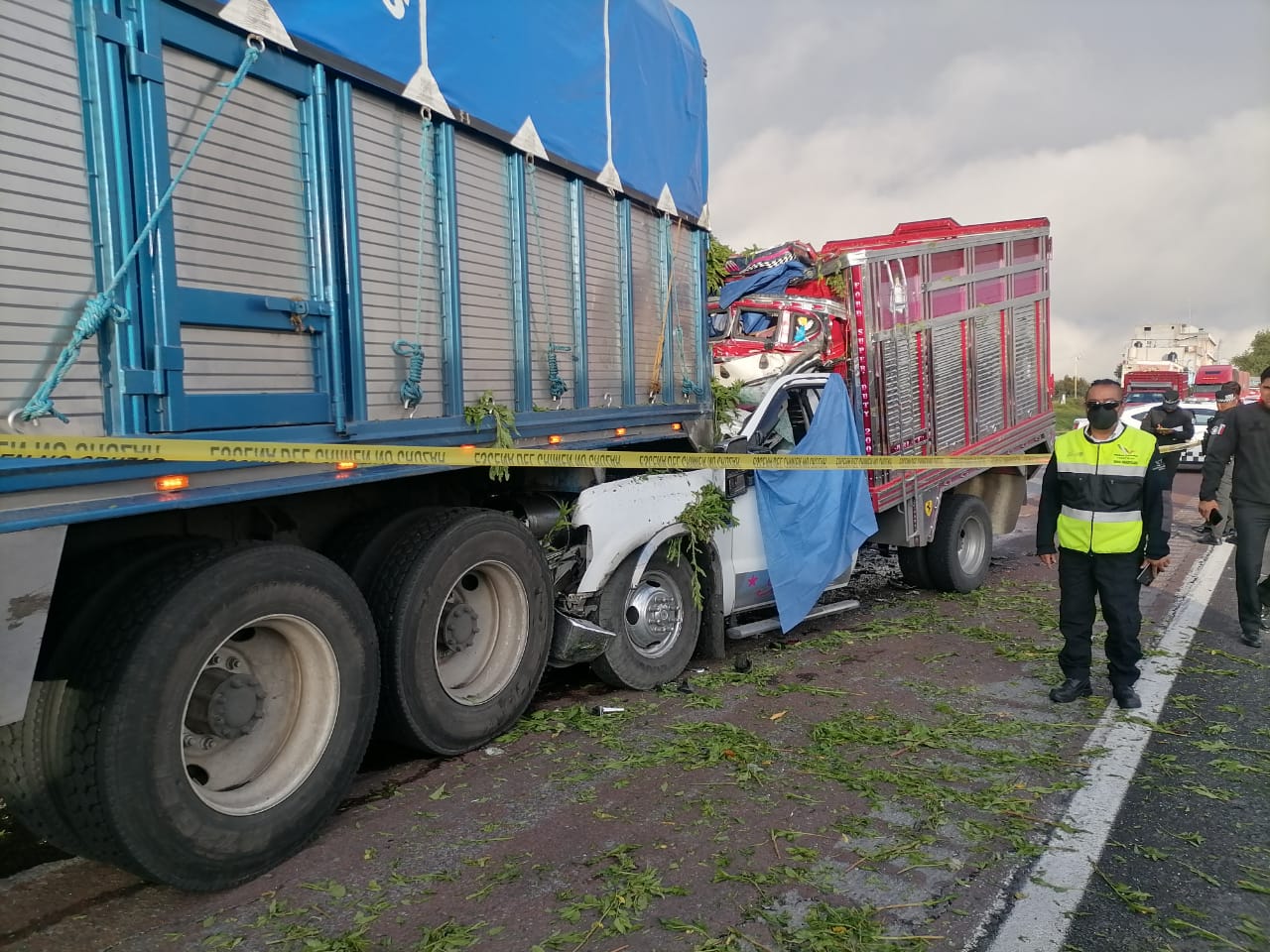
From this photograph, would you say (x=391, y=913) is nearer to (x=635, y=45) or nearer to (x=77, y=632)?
(x=77, y=632)

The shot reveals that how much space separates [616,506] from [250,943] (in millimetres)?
3002

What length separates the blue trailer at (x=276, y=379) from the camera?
2699 millimetres

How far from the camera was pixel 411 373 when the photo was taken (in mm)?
4023

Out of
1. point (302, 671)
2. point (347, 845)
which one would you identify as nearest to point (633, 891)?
point (347, 845)

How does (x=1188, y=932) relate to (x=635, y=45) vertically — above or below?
below

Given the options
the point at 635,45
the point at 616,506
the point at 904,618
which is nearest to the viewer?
the point at 616,506

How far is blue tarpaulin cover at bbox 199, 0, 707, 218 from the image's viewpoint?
3.74 m

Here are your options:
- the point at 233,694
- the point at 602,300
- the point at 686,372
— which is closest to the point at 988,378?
the point at 686,372

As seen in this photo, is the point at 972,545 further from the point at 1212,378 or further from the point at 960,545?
the point at 1212,378

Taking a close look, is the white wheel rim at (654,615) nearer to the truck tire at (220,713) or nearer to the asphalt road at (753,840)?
the asphalt road at (753,840)

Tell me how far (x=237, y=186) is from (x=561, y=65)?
232 cm

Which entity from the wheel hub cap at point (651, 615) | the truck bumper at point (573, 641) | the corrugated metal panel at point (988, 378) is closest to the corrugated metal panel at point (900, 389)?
the corrugated metal panel at point (988, 378)

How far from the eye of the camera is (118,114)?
2805mm

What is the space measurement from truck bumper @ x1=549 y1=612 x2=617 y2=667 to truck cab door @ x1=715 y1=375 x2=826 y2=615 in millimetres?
1238
